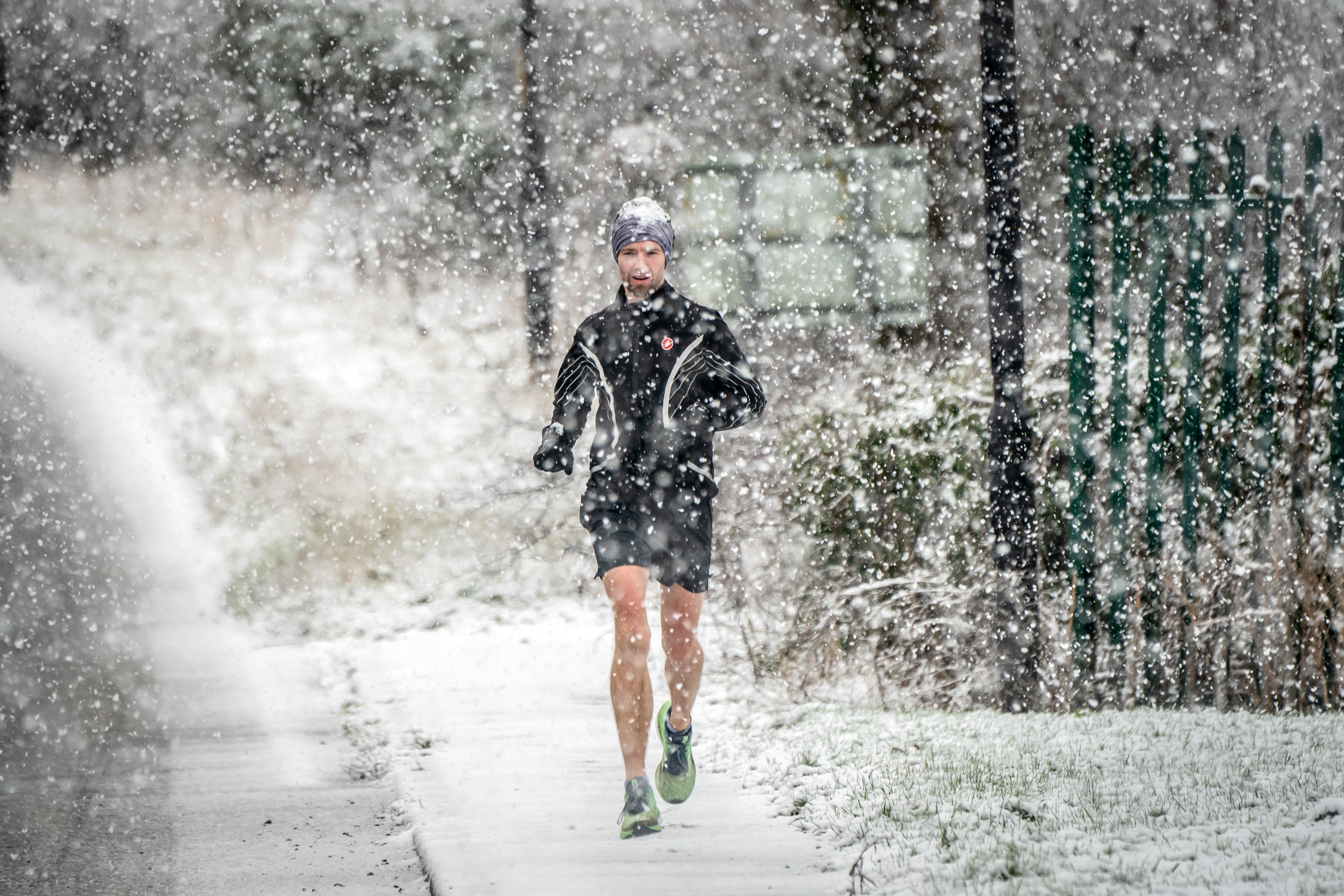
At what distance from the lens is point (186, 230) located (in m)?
18.1

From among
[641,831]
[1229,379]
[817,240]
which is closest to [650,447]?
[641,831]

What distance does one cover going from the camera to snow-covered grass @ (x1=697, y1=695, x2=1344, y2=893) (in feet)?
9.99

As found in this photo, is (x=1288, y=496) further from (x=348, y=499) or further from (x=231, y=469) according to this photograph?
(x=231, y=469)

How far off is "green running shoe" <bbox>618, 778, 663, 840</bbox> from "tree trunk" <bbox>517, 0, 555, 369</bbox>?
7.52 meters

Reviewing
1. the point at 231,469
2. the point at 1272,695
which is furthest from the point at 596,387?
the point at 231,469

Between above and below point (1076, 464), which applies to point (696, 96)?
above

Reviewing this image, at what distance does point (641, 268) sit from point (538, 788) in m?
2.08

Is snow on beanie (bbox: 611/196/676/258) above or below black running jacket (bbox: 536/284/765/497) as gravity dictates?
above

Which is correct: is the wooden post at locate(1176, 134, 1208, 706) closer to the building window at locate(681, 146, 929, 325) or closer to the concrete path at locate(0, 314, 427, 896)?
the concrete path at locate(0, 314, 427, 896)

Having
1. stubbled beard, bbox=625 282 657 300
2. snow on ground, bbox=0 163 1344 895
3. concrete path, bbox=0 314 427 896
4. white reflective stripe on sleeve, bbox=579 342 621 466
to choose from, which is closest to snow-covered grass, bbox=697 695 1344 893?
A: snow on ground, bbox=0 163 1344 895

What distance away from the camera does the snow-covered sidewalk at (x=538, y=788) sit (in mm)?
3389

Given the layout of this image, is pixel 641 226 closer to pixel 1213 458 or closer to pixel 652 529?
pixel 652 529

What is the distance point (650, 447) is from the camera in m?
3.98

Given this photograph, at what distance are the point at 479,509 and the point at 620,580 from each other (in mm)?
5692
